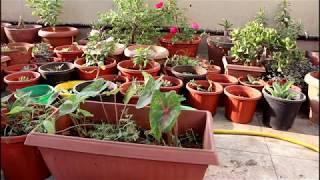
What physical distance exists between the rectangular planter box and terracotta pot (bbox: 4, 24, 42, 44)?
2694 millimetres

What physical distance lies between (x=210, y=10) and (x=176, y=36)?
620 millimetres

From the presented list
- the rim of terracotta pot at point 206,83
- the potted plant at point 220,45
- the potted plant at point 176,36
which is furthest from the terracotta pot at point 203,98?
the potted plant at point 176,36

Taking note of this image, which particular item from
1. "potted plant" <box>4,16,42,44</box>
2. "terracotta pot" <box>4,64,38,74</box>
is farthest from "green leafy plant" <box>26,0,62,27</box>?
"terracotta pot" <box>4,64,38,74</box>

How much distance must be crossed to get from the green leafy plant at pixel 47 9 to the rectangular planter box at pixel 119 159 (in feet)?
8.73

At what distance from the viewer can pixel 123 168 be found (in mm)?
1627

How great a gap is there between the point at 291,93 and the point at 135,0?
1.95 meters

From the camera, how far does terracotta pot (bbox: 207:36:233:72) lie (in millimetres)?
3479

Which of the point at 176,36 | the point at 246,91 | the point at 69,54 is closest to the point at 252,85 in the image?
the point at 246,91

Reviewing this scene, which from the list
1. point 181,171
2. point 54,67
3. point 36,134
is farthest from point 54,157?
point 54,67

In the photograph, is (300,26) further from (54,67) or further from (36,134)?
(36,134)

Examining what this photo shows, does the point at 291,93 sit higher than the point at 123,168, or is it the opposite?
the point at 291,93

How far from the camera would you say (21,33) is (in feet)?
12.8

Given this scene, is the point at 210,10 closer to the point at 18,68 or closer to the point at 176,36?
the point at 176,36

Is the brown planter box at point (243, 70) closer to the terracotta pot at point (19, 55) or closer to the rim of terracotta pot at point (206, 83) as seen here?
the rim of terracotta pot at point (206, 83)
